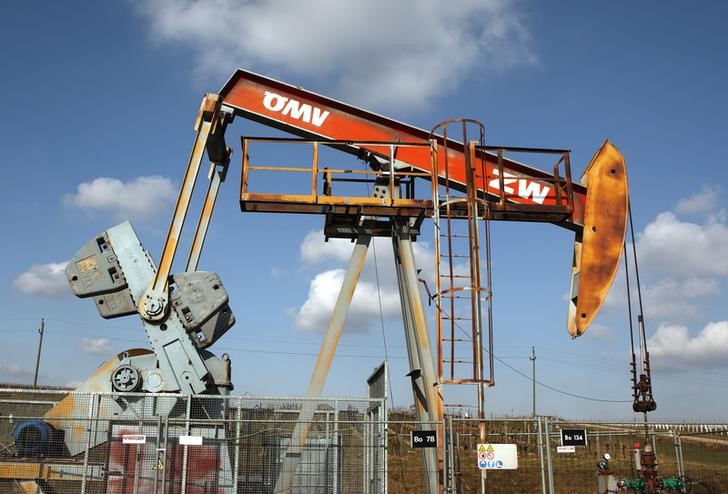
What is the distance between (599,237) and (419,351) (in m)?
3.43

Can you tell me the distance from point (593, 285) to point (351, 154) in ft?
14.2

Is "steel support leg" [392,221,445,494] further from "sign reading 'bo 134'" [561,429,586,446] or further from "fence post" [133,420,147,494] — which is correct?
"fence post" [133,420,147,494]

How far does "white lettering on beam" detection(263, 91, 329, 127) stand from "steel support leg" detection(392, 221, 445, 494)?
2.15 meters

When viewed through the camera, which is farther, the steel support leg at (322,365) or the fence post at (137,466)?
the steel support leg at (322,365)

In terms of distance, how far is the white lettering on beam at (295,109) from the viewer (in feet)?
35.8

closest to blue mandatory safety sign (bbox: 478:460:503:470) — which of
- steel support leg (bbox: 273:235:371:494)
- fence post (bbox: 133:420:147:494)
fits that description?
steel support leg (bbox: 273:235:371:494)

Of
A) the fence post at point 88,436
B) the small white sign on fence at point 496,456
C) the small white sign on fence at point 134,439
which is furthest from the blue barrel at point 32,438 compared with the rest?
the small white sign on fence at point 496,456

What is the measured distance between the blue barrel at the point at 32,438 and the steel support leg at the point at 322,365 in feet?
10.9

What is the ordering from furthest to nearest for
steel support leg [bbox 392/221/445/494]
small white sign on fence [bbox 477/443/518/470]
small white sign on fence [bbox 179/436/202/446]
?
steel support leg [bbox 392/221/445/494] < small white sign on fence [bbox 179/436/202/446] < small white sign on fence [bbox 477/443/518/470]

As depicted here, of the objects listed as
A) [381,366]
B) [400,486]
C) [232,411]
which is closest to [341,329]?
[381,366]

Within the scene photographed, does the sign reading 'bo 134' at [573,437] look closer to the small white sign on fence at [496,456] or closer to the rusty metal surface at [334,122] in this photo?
the small white sign on fence at [496,456]

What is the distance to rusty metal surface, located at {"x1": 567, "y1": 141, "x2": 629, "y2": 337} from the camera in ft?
34.7

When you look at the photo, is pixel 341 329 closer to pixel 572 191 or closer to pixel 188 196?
pixel 188 196

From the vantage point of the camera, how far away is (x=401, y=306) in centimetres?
1104
